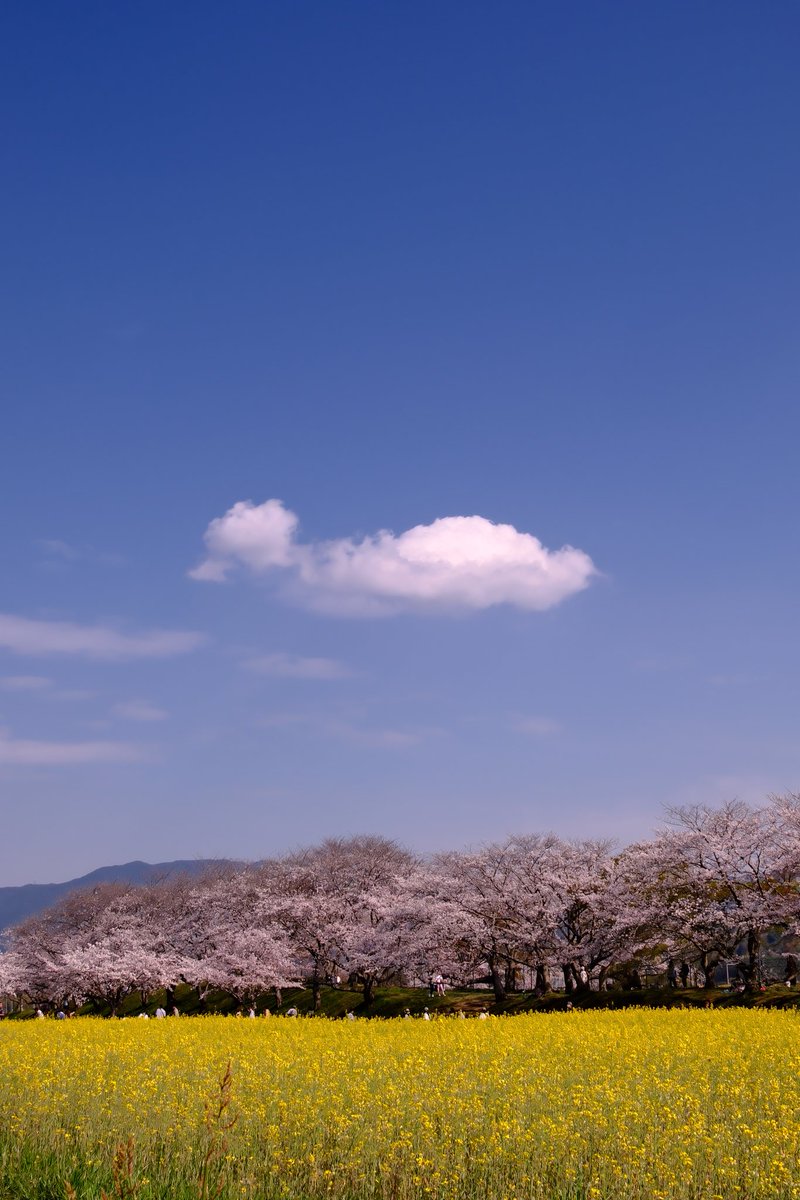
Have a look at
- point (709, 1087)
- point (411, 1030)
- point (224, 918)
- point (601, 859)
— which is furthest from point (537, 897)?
point (709, 1087)

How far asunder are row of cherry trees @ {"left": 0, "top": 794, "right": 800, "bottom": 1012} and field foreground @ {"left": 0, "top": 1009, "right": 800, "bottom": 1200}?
23.7 m

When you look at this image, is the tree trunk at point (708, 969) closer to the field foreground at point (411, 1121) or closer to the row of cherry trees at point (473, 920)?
→ the row of cherry trees at point (473, 920)

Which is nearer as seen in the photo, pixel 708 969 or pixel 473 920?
pixel 708 969

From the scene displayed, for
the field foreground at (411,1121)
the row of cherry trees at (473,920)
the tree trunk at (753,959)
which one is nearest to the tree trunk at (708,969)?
the row of cherry trees at (473,920)

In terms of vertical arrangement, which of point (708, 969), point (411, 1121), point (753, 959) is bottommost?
point (708, 969)

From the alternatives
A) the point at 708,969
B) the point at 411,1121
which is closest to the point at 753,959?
the point at 708,969

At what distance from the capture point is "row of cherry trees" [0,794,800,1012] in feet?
130

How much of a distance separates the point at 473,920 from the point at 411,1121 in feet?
115

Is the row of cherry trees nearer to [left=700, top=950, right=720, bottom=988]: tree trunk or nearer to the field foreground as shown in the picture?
[left=700, top=950, right=720, bottom=988]: tree trunk

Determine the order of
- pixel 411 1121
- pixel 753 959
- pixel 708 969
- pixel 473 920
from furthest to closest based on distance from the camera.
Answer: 1. pixel 473 920
2. pixel 708 969
3. pixel 753 959
4. pixel 411 1121

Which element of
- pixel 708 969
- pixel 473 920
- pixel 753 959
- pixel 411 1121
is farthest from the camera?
pixel 473 920

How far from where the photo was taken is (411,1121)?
11.1 meters

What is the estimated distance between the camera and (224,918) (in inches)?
2547

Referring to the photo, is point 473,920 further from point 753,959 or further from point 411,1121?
point 411,1121
